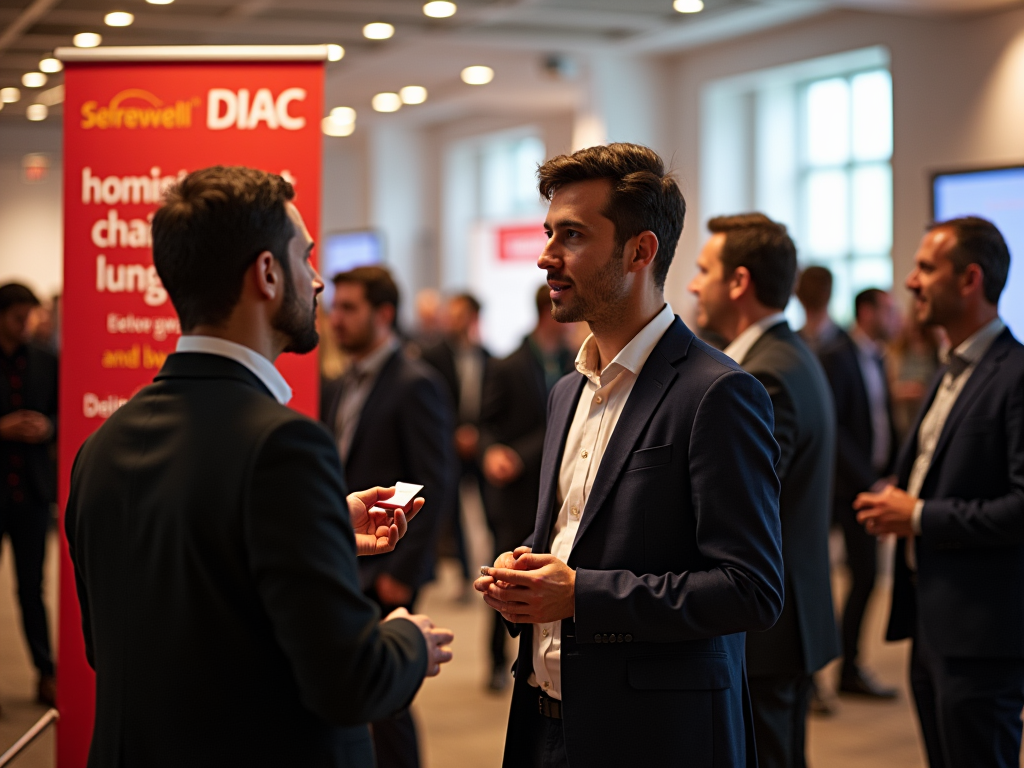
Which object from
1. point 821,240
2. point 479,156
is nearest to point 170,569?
point 821,240

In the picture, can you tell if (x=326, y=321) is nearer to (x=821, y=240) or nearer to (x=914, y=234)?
(x=914, y=234)

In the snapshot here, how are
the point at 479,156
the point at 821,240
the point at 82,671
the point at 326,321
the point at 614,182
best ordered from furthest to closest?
the point at 479,156 → the point at 821,240 → the point at 326,321 → the point at 82,671 → the point at 614,182

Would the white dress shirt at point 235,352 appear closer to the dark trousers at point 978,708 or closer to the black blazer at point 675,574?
the black blazer at point 675,574

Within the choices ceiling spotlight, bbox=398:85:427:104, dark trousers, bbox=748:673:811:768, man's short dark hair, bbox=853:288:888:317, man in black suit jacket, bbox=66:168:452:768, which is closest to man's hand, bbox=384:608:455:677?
man in black suit jacket, bbox=66:168:452:768

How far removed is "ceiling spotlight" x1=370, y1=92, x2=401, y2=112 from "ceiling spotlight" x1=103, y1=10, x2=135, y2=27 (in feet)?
13.5

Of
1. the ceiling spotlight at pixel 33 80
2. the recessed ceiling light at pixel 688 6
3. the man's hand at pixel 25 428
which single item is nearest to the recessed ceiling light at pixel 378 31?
the recessed ceiling light at pixel 688 6

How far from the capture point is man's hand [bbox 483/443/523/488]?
524cm

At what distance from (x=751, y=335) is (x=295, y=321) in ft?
5.79

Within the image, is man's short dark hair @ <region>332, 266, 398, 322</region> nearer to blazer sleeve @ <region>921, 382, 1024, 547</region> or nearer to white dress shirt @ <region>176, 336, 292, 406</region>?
blazer sleeve @ <region>921, 382, 1024, 547</region>

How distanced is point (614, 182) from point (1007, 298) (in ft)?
10.8

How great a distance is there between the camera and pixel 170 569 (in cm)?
143

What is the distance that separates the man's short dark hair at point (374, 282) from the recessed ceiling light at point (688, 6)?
505cm

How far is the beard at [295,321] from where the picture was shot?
1.55m

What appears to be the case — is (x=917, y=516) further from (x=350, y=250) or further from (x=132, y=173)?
(x=350, y=250)
